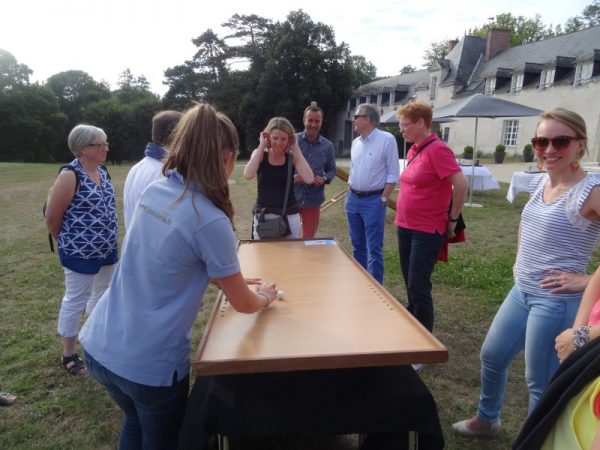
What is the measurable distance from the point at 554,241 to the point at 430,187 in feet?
3.52

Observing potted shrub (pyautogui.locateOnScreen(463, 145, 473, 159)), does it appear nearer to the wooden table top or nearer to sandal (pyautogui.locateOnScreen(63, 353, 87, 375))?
the wooden table top

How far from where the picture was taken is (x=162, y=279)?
4.36 feet

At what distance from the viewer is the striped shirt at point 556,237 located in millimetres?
1766

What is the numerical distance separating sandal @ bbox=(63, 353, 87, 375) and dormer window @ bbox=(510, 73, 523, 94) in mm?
29253

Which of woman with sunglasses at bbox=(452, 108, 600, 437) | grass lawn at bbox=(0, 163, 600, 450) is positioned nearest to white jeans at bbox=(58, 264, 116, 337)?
grass lawn at bbox=(0, 163, 600, 450)

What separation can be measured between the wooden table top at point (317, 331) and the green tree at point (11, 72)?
52.2 meters

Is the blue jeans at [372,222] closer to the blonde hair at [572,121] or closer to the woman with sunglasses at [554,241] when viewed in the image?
the woman with sunglasses at [554,241]

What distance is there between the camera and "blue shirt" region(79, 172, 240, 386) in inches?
50.9

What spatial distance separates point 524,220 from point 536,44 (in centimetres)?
3158

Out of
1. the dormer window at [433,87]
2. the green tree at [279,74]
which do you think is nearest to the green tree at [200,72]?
the green tree at [279,74]

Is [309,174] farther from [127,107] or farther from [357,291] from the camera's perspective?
[127,107]

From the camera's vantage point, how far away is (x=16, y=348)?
3.30 m

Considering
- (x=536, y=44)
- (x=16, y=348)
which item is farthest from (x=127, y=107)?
(x=16, y=348)

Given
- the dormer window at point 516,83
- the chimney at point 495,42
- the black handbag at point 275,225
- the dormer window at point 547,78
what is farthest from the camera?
the chimney at point 495,42
